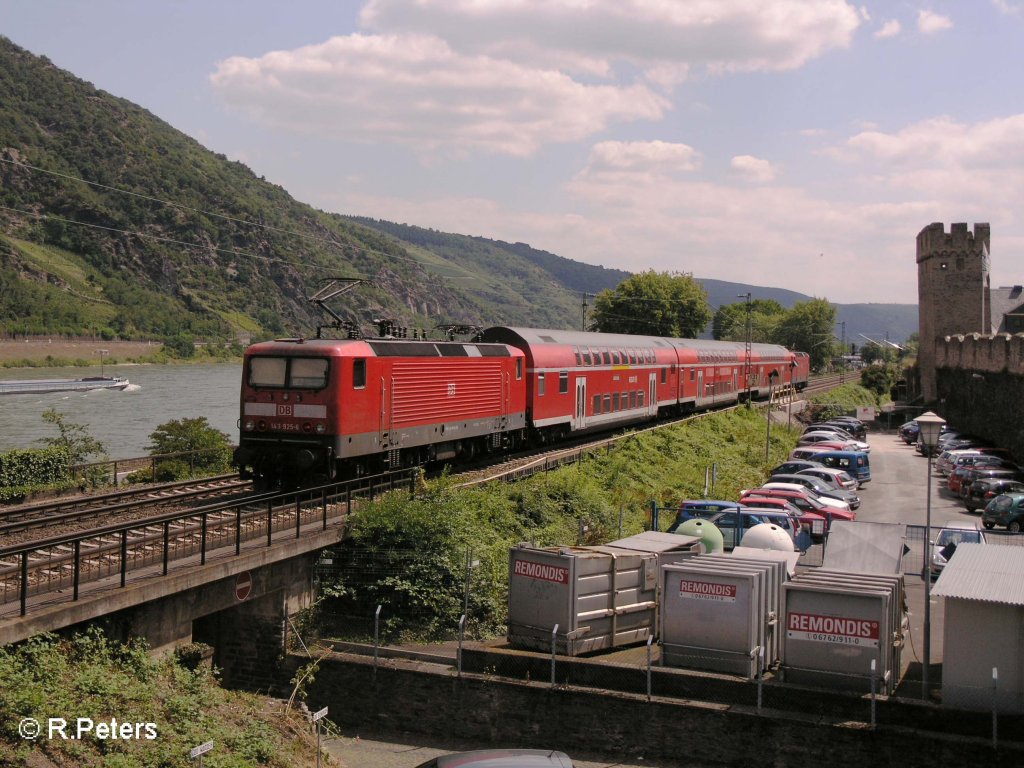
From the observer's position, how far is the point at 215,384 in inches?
3674

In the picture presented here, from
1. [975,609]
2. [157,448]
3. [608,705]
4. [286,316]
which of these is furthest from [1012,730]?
[286,316]

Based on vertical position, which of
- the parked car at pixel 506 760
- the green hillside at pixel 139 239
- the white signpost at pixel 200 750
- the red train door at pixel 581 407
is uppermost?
the green hillside at pixel 139 239

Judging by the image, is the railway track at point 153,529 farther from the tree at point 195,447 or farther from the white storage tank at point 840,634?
the white storage tank at point 840,634

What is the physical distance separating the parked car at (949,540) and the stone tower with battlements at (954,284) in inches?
2210

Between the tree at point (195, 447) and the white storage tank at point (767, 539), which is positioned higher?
the tree at point (195, 447)

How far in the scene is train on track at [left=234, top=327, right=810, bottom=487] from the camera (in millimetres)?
20969

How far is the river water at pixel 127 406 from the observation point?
5759cm

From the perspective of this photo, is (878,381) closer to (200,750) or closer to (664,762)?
(664,762)

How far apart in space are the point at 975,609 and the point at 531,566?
22.9 ft

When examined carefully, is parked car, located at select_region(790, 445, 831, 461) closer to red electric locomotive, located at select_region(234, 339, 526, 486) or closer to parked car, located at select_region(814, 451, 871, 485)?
parked car, located at select_region(814, 451, 871, 485)

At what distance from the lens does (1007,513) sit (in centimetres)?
2962

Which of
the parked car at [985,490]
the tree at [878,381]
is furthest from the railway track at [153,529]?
the tree at [878,381]

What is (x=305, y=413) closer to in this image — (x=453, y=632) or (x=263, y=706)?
(x=453, y=632)

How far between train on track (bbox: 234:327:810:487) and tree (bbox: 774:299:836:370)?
304ft
